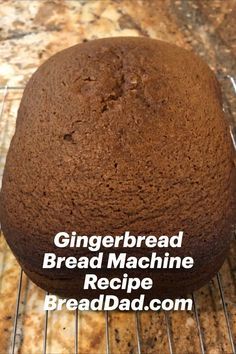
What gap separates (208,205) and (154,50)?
0.43 m

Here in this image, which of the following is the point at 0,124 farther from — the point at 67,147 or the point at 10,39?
the point at 67,147

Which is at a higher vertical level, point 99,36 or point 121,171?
point 121,171

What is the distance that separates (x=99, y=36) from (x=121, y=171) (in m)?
1.12

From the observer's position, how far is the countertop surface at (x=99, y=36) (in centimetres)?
106

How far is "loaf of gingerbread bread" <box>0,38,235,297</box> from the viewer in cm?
92

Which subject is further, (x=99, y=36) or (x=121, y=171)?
(x=99, y=36)

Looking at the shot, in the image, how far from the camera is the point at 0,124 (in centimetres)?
152

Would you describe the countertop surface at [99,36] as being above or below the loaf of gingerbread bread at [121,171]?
below

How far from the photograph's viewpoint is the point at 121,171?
36.7 inches

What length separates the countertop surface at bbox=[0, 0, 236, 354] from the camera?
1.06 meters

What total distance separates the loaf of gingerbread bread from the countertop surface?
0.34 ft

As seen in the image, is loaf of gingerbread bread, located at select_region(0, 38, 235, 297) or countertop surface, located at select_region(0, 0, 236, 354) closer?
loaf of gingerbread bread, located at select_region(0, 38, 235, 297)

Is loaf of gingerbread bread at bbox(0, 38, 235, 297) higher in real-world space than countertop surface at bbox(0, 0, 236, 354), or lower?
higher

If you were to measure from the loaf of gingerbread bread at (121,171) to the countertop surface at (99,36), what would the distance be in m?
0.10
